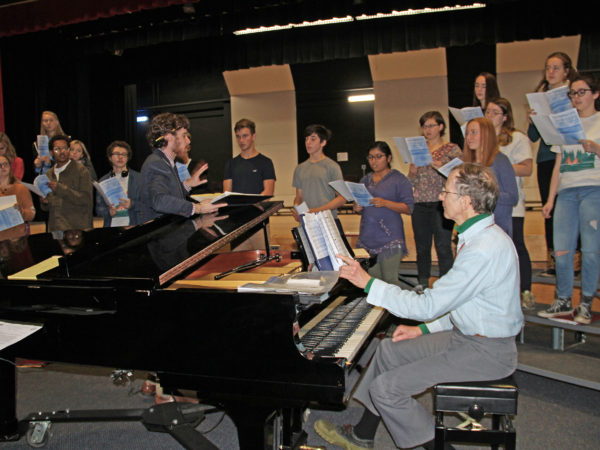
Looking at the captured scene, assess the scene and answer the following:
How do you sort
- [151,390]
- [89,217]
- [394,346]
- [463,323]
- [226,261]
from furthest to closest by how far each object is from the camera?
[89,217], [151,390], [226,261], [394,346], [463,323]

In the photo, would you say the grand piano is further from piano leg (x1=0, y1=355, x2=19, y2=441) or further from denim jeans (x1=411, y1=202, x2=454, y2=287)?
denim jeans (x1=411, y1=202, x2=454, y2=287)

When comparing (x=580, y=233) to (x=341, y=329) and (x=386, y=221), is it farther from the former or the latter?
(x=341, y=329)

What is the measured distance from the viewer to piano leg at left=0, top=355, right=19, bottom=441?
2248mm

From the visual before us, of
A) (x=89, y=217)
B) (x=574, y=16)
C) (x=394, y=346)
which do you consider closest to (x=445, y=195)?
(x=394, y=346)

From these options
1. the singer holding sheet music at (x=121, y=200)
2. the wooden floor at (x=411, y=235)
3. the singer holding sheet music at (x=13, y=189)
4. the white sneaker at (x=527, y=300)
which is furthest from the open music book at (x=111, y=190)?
the white sneaker at (x=527, y=300)

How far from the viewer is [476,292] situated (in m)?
1.83

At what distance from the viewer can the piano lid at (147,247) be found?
1.84 metres

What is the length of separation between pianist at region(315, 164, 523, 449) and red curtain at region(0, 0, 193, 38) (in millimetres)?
6125

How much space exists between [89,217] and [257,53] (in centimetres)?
496

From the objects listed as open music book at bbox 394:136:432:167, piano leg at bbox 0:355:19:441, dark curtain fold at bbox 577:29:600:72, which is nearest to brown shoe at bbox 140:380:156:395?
piano leg at bbox 0:355:19:441

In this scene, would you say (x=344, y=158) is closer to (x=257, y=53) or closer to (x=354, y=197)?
(x=257, y=53)

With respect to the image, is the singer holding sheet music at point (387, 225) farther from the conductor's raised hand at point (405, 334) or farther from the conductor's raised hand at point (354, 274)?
the conductor's raised hand at point (354, 274)

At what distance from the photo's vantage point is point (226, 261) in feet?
8.62

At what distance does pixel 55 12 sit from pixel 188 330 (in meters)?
7.07
